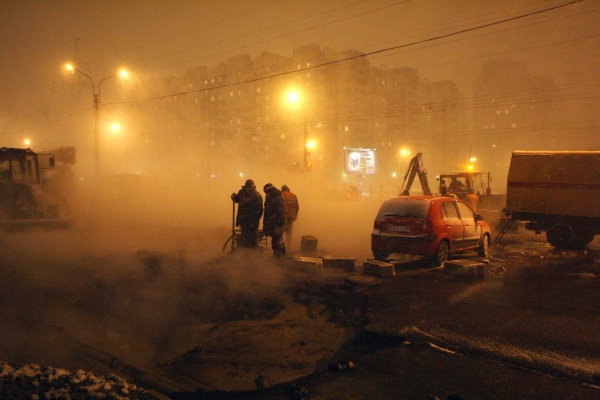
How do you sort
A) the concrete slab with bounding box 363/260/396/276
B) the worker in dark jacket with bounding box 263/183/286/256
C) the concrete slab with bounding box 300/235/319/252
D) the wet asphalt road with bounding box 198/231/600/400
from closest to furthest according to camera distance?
the wet asphalt road with bounding box 198/231/600/400, the concrete slab with bounding box 363/260/396/276, the worker in dark jacket with bounding box 263/183/286/256, the concrete slab with bounding box 300/235/319/252

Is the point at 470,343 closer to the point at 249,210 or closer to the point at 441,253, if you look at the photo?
the point at 441,253

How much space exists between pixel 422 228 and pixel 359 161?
1810 inches

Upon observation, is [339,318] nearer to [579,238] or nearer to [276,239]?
[276,239]

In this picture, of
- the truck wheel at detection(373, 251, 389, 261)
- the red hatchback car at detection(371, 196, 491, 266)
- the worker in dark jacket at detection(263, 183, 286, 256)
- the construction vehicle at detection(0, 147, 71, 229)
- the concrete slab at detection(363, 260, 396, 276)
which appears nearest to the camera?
the concrete slab at detection(363, 260, 396, 276)

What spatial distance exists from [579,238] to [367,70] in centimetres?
7822

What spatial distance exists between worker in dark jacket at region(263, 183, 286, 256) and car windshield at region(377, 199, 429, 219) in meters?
2.42

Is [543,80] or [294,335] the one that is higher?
[543,80]

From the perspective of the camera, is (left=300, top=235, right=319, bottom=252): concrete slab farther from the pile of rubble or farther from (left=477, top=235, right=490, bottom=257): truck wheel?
the pile of rubble

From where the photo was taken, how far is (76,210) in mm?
23141

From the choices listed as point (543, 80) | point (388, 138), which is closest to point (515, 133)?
point (543, 80)

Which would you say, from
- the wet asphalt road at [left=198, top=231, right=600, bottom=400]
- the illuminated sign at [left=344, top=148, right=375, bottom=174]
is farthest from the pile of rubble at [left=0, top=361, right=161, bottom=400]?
the illuminated sign at [left=344, top=148, right=375, bottom=174]

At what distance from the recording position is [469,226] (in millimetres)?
10867

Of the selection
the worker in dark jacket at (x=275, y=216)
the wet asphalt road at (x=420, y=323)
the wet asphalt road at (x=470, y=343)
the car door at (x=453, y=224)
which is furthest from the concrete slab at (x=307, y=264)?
the car door at (x=453, y=224)

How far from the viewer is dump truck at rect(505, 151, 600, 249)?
478 inches
